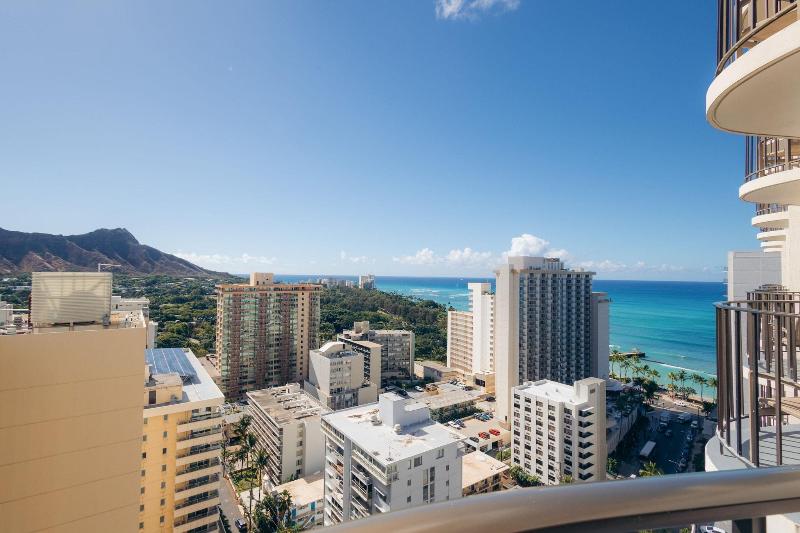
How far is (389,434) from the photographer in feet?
33.1

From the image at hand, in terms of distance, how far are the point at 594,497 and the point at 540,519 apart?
0.09 metres

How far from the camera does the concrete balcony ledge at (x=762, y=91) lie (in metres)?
1.14

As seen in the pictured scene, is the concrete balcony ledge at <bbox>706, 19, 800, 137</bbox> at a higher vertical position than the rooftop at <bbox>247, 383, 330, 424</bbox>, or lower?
higher

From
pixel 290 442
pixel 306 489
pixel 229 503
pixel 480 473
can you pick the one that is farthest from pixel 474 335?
pixel 229 503

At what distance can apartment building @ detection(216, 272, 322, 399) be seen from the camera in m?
20.9

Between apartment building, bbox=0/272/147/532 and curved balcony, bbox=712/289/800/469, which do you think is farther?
apartment building, bbox=0/272/147/532

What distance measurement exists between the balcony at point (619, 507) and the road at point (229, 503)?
13.4m

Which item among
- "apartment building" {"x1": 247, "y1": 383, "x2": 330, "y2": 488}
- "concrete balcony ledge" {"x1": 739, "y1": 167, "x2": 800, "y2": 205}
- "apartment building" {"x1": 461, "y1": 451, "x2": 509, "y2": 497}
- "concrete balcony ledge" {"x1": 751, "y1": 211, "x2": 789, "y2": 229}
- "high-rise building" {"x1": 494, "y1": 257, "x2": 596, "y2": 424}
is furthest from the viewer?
"high-rise building" {"x1": 494, "y1": 257, "x2": 596, "y2": 424}

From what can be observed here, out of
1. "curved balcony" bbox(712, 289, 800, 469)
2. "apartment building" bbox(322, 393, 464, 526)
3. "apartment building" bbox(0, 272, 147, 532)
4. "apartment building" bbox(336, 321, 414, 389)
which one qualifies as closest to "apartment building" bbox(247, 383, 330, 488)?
"apartment building" bbox(322, 393, 464, 526)

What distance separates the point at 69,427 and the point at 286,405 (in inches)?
509

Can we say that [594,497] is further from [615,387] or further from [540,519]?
[615,387]

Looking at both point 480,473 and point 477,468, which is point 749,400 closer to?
point 480,473

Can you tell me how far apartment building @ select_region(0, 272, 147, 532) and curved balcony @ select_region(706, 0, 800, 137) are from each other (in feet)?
13.9

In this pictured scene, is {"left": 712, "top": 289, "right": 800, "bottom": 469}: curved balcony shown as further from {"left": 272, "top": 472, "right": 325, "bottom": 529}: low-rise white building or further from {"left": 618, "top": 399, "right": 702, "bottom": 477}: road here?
{"left": 618, "top": 399, "right": 702, "bottom": 477}: road
